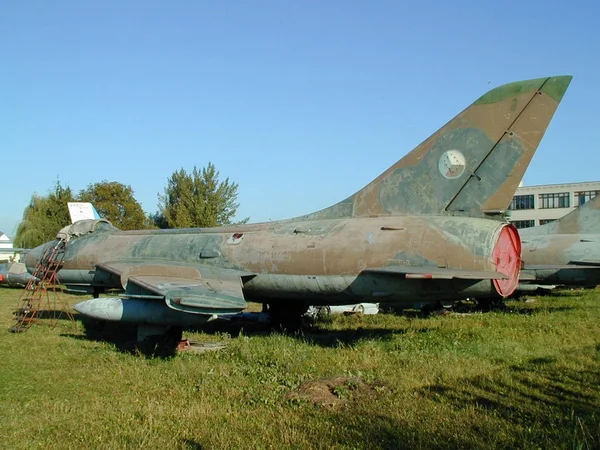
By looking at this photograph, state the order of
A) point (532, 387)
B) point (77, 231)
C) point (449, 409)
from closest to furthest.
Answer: point (449, 409), point (532, 387), point (77, 231)

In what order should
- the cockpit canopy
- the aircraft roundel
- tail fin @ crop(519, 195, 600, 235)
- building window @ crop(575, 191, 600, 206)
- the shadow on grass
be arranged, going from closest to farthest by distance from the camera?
the aircraft roundel, the shadow on grass, the cockpit canopy, tail fin @ crop(519, 195, 600, 235), building window @ crop(575, 191, 600, 206)

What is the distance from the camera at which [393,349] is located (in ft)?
30.8

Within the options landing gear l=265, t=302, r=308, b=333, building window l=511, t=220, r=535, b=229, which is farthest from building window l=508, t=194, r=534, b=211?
landing gear l=265, t=302, r=308, b=333

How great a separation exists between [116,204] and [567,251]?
33183mm

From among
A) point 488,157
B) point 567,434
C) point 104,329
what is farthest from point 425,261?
point 104,329

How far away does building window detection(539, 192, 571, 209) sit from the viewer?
63.1 m

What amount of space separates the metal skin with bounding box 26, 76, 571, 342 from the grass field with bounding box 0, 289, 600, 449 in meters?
0.98

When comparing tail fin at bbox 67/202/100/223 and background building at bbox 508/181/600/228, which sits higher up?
background building at bbox 508/181/600/228

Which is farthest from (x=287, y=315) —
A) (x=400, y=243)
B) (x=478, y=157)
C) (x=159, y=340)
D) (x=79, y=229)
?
(x=79, y=229)

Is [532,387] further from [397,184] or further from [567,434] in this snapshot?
[397,184]

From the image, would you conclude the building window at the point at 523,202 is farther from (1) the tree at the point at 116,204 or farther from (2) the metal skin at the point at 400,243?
(2) the metal skin at the point at 400,243

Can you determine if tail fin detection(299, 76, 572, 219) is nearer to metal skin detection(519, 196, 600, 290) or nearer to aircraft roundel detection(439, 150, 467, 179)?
aircraft roundel detection(439, 150, 467, 179)

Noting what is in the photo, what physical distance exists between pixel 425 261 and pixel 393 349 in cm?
165

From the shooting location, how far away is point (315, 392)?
6.71m
